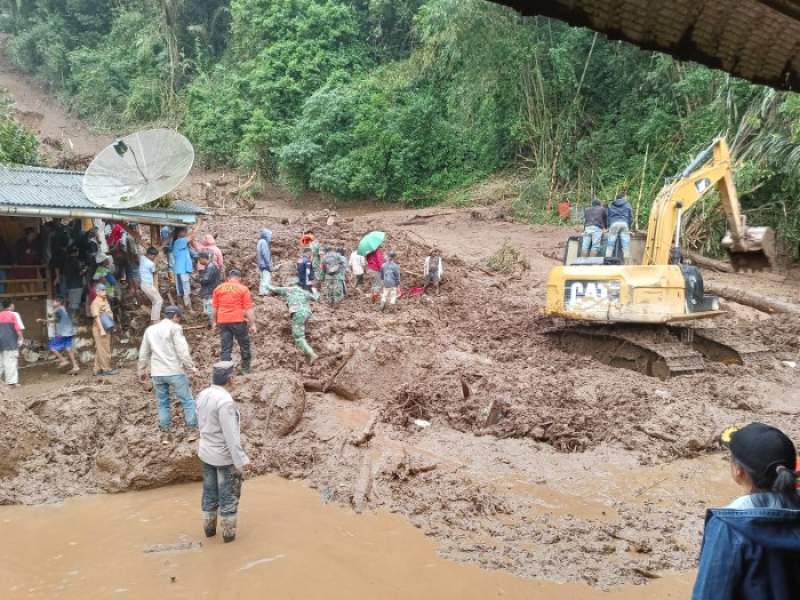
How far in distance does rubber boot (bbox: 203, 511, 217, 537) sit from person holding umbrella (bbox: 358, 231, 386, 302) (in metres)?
8.55

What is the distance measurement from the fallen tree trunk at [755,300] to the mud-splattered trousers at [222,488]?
1226cm

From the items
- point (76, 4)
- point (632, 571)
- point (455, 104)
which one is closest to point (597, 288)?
point (632, 571)

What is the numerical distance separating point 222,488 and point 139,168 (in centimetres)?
775

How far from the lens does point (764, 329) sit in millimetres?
13094

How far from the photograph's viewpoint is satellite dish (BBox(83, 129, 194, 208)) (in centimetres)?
1148

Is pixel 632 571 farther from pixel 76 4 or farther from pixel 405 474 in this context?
pixel 76 4

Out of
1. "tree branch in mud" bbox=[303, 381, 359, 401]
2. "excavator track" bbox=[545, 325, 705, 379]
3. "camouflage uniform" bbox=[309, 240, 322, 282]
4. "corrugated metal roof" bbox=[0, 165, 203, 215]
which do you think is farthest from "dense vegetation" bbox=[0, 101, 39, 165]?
"excavator track" bbox=[545, 325, 705, 379]

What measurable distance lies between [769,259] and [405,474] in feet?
13.9

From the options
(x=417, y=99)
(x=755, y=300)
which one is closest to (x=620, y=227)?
(x=755, y=300)

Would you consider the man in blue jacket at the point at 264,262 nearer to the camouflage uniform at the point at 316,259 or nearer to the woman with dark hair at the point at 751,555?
the camouflage uniform at the point at 316,259

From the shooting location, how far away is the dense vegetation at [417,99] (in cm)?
2073

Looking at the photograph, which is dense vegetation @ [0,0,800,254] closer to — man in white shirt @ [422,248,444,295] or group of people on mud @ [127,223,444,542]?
man in white shirt @ [422,248,444,295]

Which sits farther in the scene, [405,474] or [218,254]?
[218,254]

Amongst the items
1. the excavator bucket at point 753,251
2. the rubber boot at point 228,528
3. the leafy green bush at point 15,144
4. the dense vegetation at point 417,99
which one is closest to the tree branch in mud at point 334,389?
the rubber boot at point 228,528
